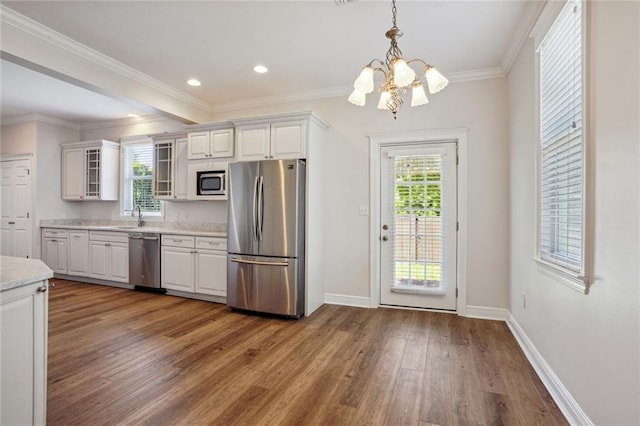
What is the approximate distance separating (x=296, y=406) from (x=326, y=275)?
7.30 ft

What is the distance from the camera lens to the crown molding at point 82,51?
2617 millimetres

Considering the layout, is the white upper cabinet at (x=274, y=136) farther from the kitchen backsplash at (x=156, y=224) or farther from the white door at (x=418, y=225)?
the kitchen backsplash at (x=156, y=224)

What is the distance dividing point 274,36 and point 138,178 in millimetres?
3953

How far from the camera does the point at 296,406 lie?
6.50ft

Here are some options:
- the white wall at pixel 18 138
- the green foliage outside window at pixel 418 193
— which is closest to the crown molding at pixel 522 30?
the green foliage outside window at pixel 418 193

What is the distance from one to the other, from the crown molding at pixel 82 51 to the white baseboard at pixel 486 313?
4.53m

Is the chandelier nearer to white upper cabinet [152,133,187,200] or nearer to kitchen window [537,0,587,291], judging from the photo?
kitchen window [537,0,587,291]

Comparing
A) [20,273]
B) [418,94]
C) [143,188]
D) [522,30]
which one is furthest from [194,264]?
[522,30]

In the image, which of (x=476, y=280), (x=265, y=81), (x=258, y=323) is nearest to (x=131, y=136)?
(x=265, y=81)

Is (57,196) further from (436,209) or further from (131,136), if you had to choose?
(436,209)

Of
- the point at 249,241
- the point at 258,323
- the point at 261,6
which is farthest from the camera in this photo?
the point at 249,241

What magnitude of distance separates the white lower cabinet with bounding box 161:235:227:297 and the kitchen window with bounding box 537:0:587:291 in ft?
11.1

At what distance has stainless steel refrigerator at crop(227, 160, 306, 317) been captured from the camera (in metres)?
3.54

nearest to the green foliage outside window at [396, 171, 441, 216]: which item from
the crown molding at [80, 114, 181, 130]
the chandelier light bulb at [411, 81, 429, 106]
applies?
the chandelier light bulb at [411, 81, 429, 106]
